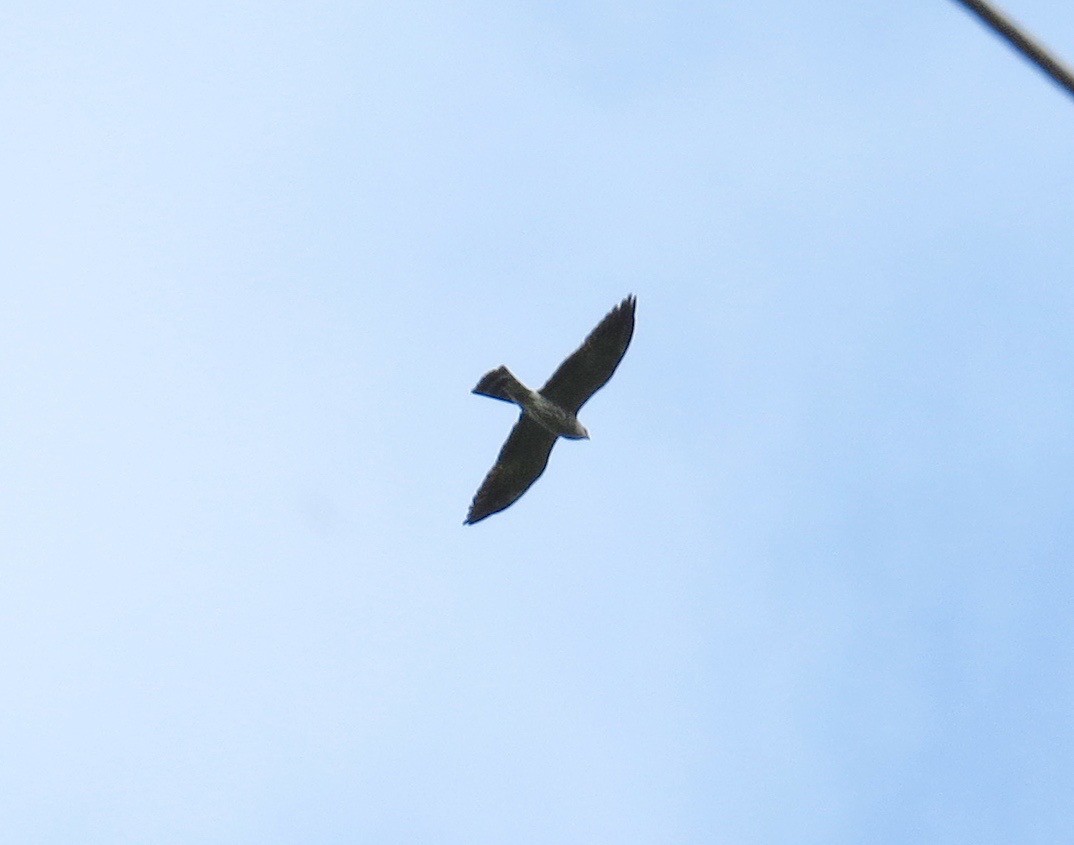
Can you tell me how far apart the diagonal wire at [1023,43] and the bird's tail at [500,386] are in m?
13.6

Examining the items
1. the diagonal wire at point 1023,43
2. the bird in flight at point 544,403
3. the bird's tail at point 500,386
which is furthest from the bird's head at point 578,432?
the diagonal wire at point 1023,43

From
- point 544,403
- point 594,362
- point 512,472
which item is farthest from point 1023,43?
point 512,472

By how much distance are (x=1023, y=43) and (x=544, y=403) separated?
1402 centimetres

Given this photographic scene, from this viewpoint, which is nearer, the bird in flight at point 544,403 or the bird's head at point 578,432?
the bird in flight at point 544,403

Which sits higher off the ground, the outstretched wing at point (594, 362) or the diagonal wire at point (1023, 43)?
the outstretched wing at point (594, 362)

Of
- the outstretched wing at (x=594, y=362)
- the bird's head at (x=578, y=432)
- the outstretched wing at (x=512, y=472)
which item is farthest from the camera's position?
the outstretched wing at (x=512, y=472)

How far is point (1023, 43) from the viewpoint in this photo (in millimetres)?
2586

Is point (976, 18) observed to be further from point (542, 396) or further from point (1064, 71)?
point (542, 396)

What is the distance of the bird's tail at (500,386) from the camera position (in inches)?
635

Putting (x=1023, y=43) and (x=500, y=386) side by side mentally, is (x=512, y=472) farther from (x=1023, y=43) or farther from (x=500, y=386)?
(x=1023, y=43)

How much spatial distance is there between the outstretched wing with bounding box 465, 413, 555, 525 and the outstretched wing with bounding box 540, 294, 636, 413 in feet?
3.55

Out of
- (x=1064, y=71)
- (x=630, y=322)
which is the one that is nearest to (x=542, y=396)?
(x=630, y=322)

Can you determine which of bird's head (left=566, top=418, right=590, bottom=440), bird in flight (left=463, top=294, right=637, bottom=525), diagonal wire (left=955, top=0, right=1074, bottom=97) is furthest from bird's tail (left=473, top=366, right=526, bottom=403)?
diagonal wire (left=955, top=0, right=1074, bottom=97)

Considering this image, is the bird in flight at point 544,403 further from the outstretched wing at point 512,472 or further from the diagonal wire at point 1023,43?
the diagonal wire at point 1023,43
